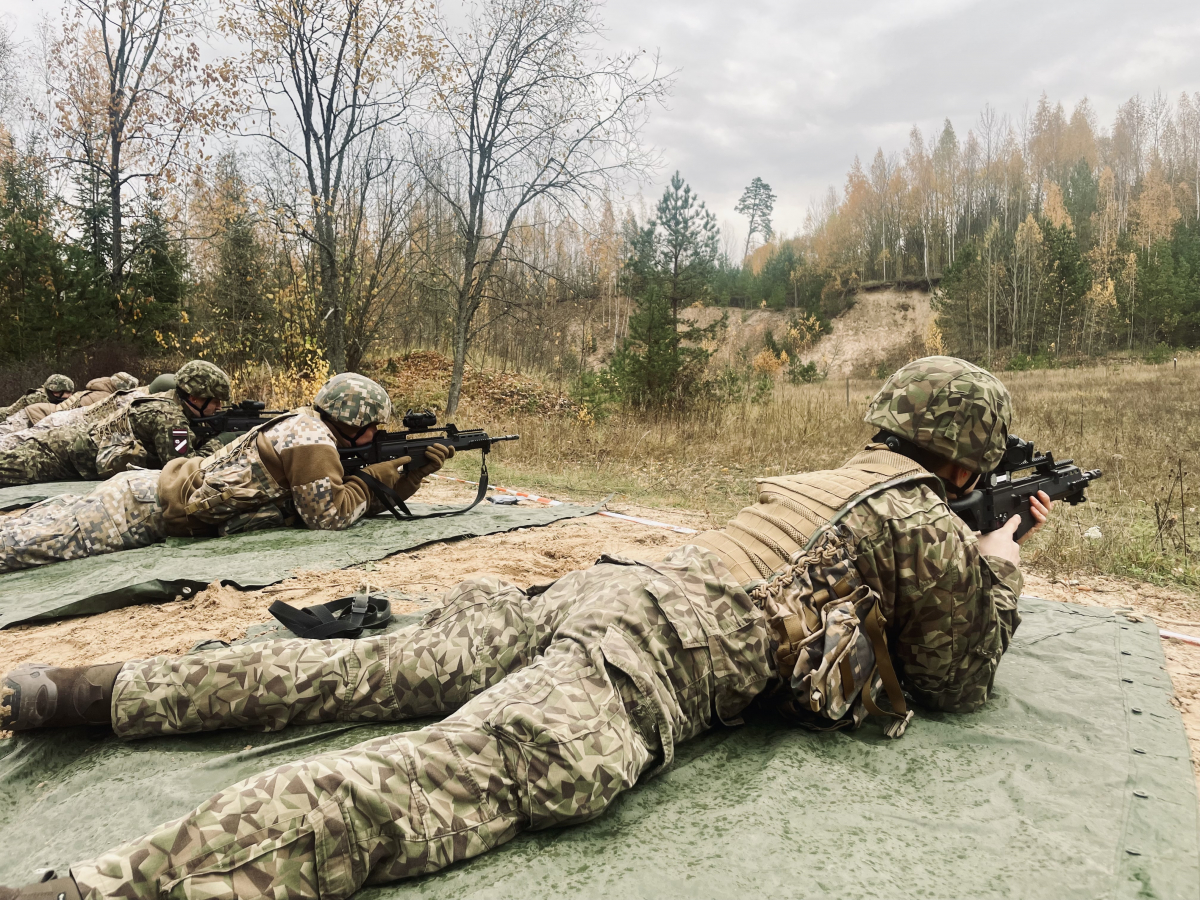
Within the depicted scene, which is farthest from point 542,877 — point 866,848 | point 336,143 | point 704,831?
point 336,143

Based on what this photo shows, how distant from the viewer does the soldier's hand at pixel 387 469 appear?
18.0ft

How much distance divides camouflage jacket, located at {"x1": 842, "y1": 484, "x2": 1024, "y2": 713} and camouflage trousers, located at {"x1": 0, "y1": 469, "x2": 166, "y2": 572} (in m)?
4.84

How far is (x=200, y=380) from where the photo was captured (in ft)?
22.0

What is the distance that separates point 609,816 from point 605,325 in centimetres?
3791

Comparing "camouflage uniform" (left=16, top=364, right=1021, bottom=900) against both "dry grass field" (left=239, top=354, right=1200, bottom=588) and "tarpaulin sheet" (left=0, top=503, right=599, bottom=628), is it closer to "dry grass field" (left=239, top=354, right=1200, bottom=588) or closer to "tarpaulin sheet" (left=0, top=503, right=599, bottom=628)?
"tarpaulin sheet" (left=0, top=503, right=599, bottom=628)

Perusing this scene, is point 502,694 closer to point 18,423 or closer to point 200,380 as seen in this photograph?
point 200,380

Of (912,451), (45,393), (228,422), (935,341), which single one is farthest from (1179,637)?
(935,341)

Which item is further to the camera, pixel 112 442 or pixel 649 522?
pixel 112 442

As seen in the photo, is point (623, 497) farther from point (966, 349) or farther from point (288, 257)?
point (966, 349)

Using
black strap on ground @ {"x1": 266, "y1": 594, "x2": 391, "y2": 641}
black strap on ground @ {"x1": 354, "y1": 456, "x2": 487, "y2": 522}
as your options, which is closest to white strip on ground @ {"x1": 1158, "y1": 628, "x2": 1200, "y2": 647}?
black strap on ground @ {"x1": 266, "y1": 594, "x2": 391, "y2": 641}

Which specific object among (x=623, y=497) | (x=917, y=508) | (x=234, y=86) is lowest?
(x=623, y=497)

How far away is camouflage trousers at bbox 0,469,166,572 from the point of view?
456 centimetres

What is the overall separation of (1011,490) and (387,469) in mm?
4374

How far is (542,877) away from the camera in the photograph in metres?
1.59
